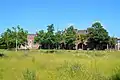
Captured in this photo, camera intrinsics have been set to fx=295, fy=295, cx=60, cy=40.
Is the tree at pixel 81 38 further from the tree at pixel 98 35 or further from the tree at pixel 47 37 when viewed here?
the tree at pixel 47 37

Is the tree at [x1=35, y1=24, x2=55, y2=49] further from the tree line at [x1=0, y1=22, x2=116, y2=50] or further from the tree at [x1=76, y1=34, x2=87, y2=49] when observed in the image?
the tree at [x1=76, y1=34, x2=87, y2=49]

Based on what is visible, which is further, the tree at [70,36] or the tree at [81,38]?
the tree at [81,38]

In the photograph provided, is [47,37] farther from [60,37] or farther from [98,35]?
[98,35]

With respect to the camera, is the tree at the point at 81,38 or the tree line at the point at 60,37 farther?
the tree at the point at 81,38

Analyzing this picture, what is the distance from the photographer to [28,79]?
1031 centimetres

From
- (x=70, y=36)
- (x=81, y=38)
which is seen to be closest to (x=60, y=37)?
(x=70, y=36)

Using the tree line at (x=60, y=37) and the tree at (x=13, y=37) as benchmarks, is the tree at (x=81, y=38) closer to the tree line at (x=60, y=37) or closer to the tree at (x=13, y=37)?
the tree line at (x=60, y=37)

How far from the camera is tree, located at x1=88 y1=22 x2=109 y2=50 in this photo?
8439cm

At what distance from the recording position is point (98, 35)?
8394 centimetres

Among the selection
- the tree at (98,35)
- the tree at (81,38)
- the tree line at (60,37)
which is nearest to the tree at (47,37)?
the tree line at (60,37)

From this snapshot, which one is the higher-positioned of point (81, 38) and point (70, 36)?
point (70, 36)

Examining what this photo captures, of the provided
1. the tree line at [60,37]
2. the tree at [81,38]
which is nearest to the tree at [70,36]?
the tree line at [60,37]

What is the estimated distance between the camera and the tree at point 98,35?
3322 inches

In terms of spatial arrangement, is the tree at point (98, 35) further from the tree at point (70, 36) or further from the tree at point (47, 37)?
the tree at point (47, 37)
